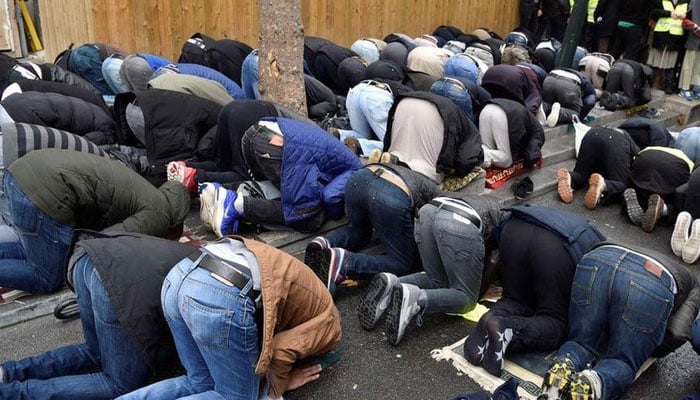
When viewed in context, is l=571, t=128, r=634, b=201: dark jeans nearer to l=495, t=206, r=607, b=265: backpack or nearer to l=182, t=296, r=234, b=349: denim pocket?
l=495, t=206, r=607, b=265: backpack

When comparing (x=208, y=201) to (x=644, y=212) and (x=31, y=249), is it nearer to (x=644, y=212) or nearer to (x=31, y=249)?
(x=31, y=249)

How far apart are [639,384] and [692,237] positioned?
2055 mm

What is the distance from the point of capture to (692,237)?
4934 millimetres

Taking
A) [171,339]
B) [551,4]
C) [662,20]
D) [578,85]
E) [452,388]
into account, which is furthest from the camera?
[551,4]

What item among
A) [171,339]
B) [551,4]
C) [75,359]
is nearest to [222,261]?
[171,339]

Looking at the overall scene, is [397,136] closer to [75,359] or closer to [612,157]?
[612,157]

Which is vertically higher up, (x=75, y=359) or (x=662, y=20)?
(x=662, y=20)

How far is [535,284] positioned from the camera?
350 cm

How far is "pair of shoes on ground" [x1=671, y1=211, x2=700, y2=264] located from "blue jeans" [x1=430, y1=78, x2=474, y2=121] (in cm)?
214

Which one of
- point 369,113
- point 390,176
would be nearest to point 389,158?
point 369,113

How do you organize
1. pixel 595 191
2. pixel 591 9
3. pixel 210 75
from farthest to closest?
pixel 591 9 < pixel 210 75 < pixel 595 191

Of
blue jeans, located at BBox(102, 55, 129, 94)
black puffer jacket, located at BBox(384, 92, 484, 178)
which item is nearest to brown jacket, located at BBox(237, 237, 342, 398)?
black puffer jacket, located at BBox(384, 92, 484, 178)

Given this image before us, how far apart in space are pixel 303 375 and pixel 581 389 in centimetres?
134

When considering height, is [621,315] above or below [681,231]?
above
